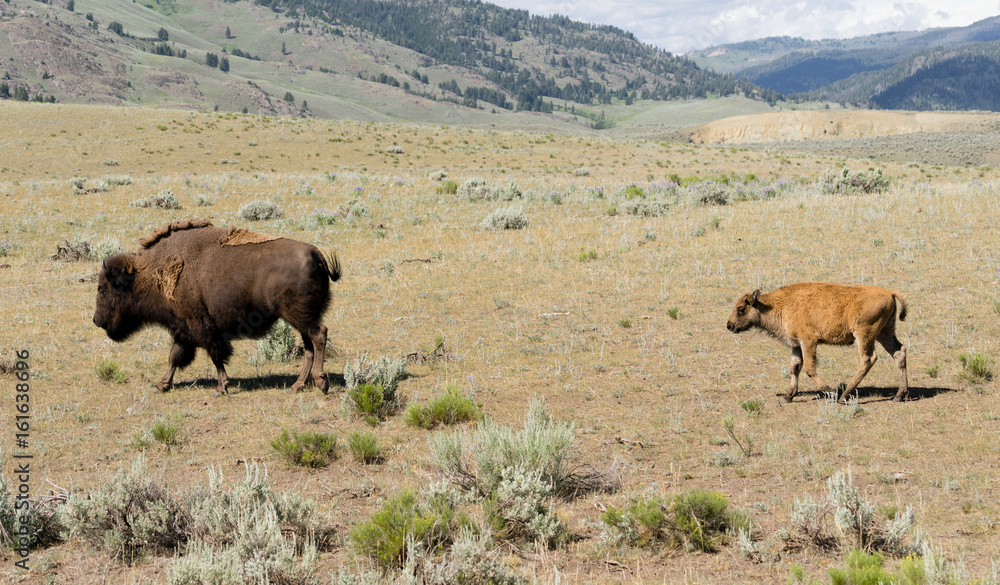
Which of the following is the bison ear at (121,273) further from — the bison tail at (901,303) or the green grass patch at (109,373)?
the bison tail at (901,303)

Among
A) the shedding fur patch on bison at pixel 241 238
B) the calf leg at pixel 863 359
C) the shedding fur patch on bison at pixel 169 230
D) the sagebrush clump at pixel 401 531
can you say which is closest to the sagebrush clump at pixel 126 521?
the sagebrush clump at pixel 401 531

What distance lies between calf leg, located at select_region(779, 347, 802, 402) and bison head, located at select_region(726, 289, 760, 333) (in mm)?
678

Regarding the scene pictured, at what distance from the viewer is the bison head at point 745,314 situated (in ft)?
28.6

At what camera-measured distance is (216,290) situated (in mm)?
8648

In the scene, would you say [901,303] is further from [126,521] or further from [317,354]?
[126,521]

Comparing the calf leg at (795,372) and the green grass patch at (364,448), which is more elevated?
the calf leg at (795,372)

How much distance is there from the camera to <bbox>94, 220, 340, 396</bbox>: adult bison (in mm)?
8500

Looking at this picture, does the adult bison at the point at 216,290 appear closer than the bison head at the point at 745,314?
Yes

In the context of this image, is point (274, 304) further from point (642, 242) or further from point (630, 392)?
point (642, 242)

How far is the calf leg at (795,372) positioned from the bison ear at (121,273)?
871 cm

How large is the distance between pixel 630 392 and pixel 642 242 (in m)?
8.61

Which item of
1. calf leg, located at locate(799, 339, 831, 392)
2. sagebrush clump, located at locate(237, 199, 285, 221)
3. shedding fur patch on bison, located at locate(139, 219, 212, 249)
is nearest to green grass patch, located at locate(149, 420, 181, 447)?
shedding fur patch on bison, located at locate(139, 219, 212, 249)

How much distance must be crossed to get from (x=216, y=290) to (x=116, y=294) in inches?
65.2

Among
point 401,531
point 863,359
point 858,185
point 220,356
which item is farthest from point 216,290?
point 858,185
